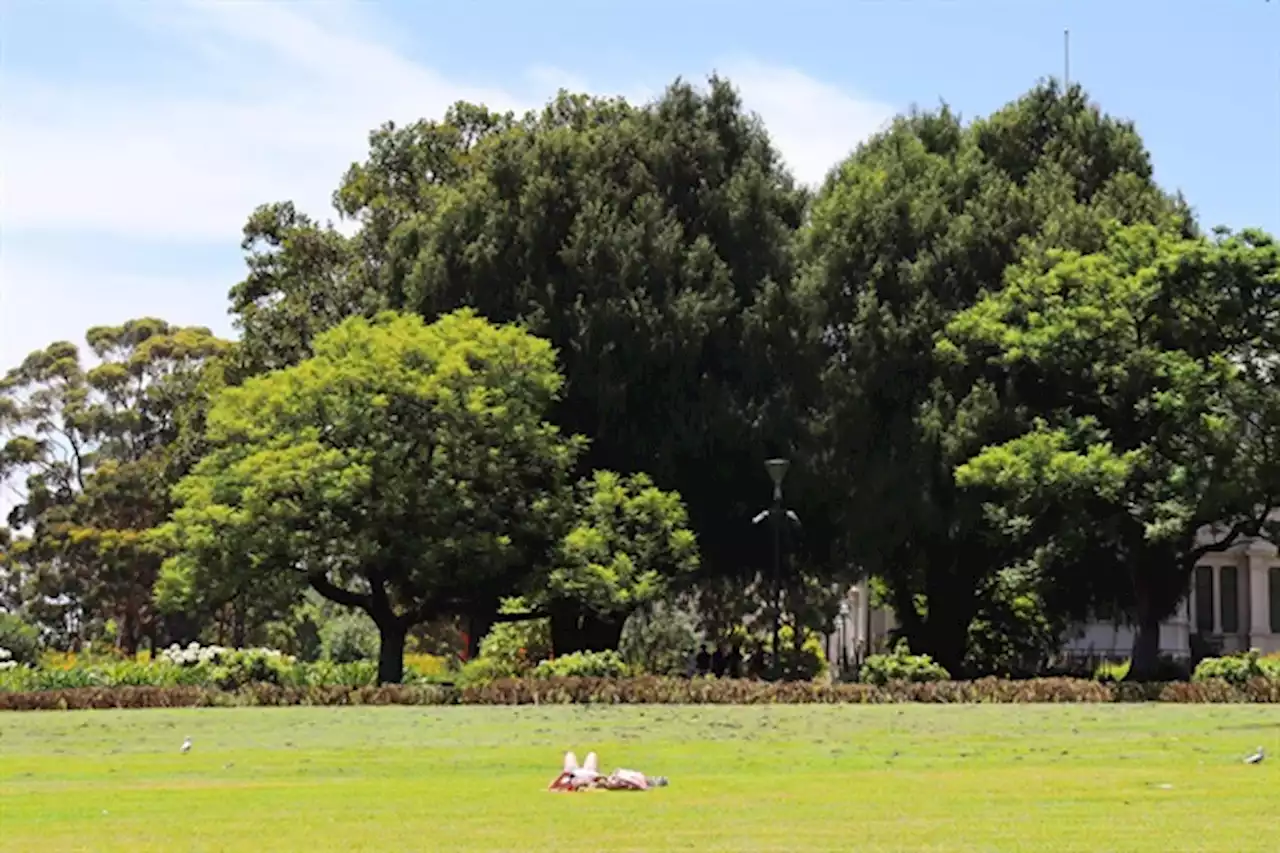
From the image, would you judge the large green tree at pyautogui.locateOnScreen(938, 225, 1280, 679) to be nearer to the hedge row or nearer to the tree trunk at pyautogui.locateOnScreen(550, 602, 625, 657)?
the hedge row

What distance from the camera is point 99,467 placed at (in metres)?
86.6

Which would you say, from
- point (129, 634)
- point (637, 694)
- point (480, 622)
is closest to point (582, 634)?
point (480, 622)

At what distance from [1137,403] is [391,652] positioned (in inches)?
755

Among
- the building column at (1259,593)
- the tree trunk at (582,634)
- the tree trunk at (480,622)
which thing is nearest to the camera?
the tree trunk at (480,622)

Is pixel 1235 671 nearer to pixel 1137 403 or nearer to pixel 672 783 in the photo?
pixel 1137 403

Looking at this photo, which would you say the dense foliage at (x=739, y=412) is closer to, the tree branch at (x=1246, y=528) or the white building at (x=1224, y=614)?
the tree branch at (x=1246, y=528)

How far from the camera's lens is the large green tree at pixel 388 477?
4694 cm

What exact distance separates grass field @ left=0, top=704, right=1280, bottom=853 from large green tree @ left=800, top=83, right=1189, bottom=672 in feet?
55.9

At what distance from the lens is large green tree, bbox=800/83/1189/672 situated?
166ft

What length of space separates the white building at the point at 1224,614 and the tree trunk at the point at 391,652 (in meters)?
20.5

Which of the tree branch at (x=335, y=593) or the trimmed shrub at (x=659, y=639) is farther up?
the tree branch at (x=335, y=593)

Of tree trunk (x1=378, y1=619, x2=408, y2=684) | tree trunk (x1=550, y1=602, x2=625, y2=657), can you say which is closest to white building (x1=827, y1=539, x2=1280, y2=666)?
tree trunk (x1=550, y1=602, x2=625, y2=657)

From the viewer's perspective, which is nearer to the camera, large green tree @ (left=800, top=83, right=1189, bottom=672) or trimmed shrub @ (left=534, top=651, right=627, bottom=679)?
trimmed shrub @ (left=534, top=651, right=627, bottom=679)

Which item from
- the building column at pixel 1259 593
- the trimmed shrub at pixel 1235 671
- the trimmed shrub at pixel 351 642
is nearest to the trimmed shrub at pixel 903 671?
the trimmed shrub at pixel 1235 671
